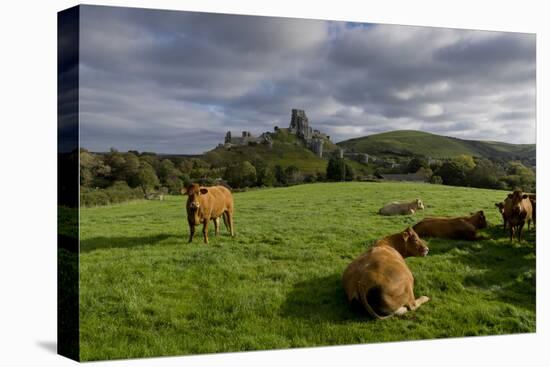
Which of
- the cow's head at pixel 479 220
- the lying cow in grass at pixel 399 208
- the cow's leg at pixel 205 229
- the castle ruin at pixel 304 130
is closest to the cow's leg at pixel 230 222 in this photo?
the cow's leg at pixel 205 229

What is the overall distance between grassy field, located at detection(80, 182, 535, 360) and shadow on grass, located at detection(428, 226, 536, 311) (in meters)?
0.02

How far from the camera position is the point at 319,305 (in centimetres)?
973

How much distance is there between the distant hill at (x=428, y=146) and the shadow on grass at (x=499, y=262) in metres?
1.34

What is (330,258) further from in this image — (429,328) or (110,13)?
(110,13)

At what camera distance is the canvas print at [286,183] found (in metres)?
9.10

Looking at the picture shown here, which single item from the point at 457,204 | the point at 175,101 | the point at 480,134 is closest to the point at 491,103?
the point at 480,134

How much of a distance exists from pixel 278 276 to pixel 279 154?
184 centimetres

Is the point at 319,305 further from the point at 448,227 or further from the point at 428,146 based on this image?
the point at 428,146

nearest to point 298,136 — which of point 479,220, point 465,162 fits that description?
point 465,162

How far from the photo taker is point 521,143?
11.9 m

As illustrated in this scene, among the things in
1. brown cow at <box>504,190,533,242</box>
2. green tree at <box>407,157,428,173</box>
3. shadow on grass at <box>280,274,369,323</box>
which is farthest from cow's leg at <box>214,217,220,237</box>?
brown cow at <box>504,190,533,242</box>

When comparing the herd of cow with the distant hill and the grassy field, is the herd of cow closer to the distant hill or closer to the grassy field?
the grassy field

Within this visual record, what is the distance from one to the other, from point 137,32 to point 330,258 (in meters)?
4.26

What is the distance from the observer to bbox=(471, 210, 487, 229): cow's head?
1149 cm
